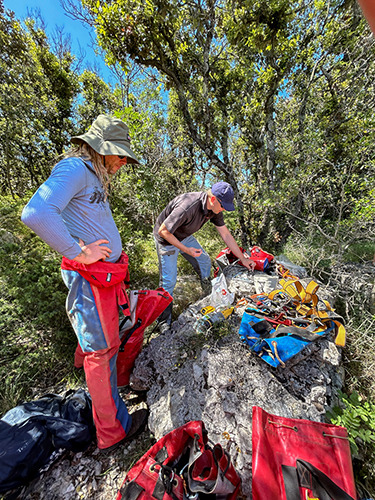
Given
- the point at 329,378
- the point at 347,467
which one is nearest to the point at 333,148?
the point at 329,378

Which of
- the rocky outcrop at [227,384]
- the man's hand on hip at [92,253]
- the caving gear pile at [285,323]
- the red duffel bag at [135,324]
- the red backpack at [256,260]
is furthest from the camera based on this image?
the red backpack at [256,260]

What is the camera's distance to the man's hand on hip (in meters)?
1.39

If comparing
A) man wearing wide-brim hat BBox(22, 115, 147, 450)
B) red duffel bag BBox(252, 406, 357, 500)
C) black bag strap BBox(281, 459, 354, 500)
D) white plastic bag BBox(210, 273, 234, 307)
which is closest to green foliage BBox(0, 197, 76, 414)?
man wearing wide-brim hat BBox(22, 115, 147, 450)

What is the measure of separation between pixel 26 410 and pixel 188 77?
5777 millimetres

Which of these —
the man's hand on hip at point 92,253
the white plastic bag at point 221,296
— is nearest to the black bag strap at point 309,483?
the white plastic bag at point 221,296

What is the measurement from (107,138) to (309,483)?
8.58 ft

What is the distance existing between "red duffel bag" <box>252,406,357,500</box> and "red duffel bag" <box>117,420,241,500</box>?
7.6 inches

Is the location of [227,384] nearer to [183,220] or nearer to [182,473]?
[182,473]

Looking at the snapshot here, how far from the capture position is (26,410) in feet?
5.41

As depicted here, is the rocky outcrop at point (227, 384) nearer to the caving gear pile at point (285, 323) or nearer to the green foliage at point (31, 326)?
the caving gear pile at point (285, 323)

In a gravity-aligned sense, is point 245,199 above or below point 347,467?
above

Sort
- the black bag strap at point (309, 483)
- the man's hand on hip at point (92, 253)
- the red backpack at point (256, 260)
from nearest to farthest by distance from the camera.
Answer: the black bag strap at point (309, 483), the man's hand on hip at point (92, 253), the red backpack at point (256, 260)

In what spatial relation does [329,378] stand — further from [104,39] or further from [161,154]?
[161,154]

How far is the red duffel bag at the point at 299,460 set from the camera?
1177mm
